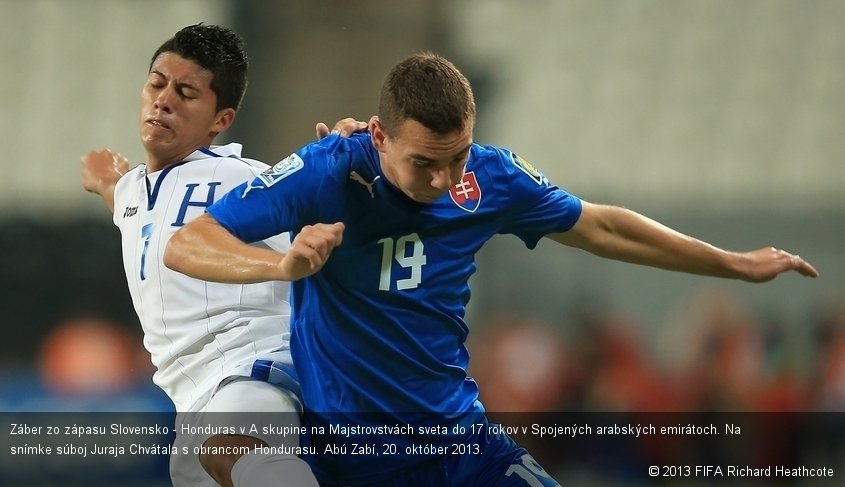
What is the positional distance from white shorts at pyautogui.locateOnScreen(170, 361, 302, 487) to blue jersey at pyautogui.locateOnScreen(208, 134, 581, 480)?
0.12 m

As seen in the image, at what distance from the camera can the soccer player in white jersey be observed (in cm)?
373

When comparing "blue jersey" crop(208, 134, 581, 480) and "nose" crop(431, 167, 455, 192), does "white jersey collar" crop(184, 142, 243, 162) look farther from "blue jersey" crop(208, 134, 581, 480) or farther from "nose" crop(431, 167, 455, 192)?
"nose" crop(431, 167, 455, 192)

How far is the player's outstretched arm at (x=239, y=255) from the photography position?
312 cm

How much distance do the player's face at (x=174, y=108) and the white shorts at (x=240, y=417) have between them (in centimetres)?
104

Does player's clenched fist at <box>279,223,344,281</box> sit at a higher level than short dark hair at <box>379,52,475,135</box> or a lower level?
lower

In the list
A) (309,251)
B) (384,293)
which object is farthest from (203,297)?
(309,251)

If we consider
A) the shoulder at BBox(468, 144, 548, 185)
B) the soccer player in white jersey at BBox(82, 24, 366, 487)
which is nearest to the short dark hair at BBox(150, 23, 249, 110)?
the soccer player in white jersey at BBox(82, 24, 366, 487)

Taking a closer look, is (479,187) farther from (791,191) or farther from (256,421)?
(791,191)

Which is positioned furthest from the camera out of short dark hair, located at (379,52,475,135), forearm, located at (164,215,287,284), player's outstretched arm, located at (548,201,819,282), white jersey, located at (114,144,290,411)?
player's outstretched arm, located at (548,201,819,282)

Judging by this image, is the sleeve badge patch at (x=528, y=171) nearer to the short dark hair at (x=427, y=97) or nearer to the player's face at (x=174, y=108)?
the short dark hair at (x=427, y=97)

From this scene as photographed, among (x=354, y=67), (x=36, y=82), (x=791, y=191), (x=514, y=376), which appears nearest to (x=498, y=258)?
(x=514, y=376)

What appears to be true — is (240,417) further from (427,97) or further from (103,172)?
(103,172)

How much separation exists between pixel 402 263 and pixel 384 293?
12 centimetres

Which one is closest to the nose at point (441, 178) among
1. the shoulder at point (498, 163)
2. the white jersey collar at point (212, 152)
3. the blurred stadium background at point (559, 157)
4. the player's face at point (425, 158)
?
the player's face at point (425, 158)
